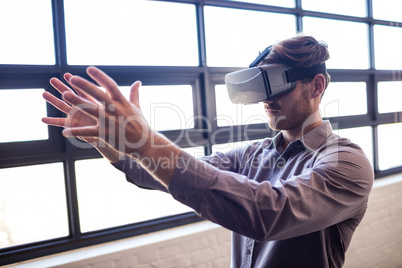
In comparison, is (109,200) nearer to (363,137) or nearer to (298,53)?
(298,53)

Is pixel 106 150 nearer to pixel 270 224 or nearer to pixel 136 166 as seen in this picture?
pixel 136 166

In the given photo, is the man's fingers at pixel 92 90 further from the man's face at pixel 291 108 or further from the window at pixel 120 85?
the window at pixel 120 85

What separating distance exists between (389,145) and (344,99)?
853mm

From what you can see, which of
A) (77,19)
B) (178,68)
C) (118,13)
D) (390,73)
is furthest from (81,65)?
(390,73)

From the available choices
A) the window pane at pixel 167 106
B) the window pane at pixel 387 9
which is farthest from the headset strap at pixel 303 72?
the window pane at pixel 387 9

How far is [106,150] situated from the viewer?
93 cm

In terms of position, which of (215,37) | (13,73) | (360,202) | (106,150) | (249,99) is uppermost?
(215,37)

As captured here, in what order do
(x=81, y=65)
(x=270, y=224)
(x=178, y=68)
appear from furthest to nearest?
(x=178, y=68), (x=81, y=65), (x=270, y=224)

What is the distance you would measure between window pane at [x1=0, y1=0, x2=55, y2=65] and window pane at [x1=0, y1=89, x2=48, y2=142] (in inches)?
6.5

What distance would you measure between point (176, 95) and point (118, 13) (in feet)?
1.91

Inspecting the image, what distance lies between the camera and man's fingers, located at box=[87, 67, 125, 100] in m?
0.55

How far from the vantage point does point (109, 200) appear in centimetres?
178

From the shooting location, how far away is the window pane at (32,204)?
1.53 m

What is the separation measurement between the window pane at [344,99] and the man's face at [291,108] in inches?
61.0
